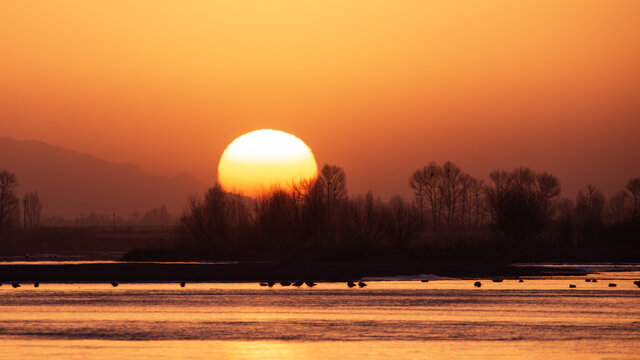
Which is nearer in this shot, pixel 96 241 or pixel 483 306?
pixel 483 306

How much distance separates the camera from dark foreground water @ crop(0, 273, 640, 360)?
106 feet

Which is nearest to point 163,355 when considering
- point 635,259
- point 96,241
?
point 635,259

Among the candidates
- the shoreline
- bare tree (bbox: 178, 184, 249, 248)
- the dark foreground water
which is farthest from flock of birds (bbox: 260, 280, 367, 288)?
bare tree (bbox: 178, 184, 249, 248)

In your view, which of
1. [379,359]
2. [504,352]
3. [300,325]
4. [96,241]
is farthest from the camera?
[96,241]

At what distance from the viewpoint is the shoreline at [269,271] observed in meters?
73.4

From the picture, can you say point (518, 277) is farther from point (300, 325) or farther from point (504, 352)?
point (504, 352)

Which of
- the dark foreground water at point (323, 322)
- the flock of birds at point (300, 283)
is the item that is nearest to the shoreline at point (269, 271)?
the flock of birds at point (300, 283)

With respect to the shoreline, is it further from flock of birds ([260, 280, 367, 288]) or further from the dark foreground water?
the dark foreground water

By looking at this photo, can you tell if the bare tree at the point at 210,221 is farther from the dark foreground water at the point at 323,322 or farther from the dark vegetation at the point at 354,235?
the dark foreground water at the point at 323,322

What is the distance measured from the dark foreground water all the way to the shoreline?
9.77 metres

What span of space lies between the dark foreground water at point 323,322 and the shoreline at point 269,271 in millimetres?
9773

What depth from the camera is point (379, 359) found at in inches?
1196

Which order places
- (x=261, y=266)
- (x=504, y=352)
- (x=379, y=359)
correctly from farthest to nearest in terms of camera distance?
(x=261, y=266) < (x=504, y=352) < (x=379, y=359)

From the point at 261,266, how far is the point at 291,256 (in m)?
12.8
